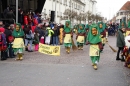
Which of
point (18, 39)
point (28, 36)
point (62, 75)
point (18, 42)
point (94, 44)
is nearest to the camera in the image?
point (62, 75)

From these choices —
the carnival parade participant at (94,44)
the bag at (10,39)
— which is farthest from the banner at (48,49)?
the carnival parade participant at (94,44)

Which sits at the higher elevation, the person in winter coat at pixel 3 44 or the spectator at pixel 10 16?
the spectator at pixel 10 16

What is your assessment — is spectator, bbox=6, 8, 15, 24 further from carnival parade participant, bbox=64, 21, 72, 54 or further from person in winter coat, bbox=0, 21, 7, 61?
person in winter coat, bbox=0, 21, 7, 61

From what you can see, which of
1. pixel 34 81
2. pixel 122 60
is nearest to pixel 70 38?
pixel 122 60

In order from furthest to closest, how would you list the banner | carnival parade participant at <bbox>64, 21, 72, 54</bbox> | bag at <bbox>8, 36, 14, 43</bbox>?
carnival parade participant at <bbox>64, 21, 72, 54</bbox>
bag at <bbox>8, 36, 14, 43</bbox>
the banner

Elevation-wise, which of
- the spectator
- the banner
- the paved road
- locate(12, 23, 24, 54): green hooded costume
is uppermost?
the spectator

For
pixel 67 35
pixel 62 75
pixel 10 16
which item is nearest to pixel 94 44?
pixel 62 75

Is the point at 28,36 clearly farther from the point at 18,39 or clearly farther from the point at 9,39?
the point at 18,39

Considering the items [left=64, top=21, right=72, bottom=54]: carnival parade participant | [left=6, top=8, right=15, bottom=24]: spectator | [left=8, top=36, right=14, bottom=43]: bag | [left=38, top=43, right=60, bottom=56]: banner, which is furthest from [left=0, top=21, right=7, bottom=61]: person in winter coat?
[left=6, top=8, right=15, bottom=24]: spectator

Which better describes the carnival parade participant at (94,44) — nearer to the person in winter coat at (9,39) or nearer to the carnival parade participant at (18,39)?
the carnival parade participant at (18,39)

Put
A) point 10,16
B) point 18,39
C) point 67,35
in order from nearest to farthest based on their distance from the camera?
point 18,39 < point 67,35 < point 10,16

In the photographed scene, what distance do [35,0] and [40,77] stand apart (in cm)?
1898

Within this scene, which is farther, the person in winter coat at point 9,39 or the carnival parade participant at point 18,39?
the person in winter coat at point 9,39

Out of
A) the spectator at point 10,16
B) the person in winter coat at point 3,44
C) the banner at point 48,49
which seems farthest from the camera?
the spectator at point 10,16
